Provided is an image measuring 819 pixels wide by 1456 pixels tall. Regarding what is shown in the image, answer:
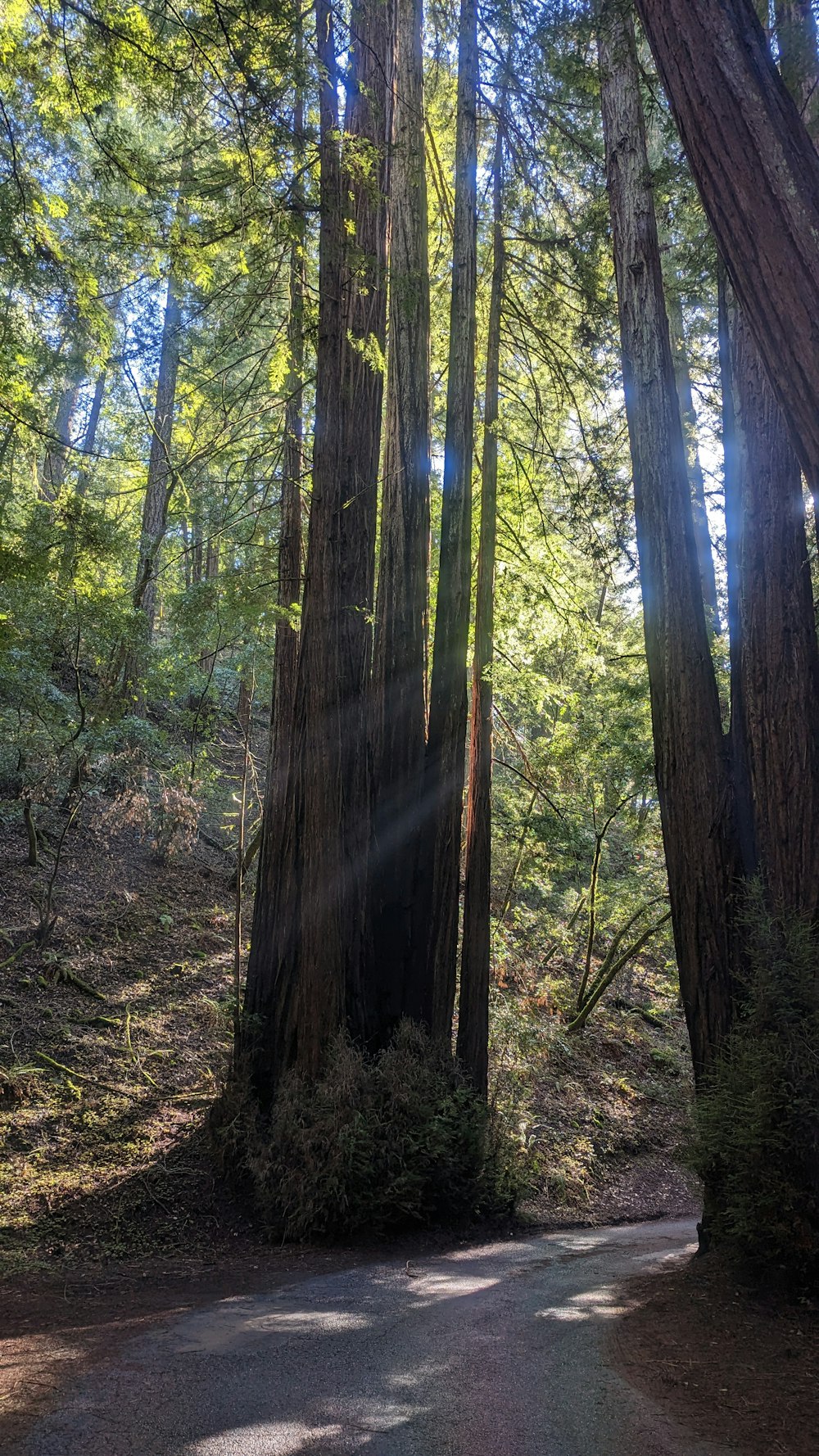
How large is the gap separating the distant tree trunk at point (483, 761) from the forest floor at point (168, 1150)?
164 cm

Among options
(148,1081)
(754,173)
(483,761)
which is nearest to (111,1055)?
(148,1081)

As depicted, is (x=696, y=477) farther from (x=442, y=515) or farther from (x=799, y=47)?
(x=799, y=47)

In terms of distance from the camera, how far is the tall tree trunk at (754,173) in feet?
9.33

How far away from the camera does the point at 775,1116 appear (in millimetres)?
4004

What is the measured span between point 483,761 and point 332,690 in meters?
2.18

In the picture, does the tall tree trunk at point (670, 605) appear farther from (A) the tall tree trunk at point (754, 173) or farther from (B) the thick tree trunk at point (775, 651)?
(A) the tall tree trunk at point (754, 173)

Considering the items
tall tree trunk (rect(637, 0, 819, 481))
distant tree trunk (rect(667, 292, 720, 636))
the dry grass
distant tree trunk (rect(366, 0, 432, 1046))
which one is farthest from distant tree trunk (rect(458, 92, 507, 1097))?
tall tree trunk (rect(637, 0, 819, 481))

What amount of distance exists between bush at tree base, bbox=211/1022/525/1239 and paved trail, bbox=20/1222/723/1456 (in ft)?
3.94

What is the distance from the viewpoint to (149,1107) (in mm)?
7316

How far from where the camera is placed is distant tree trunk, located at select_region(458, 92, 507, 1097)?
775cm

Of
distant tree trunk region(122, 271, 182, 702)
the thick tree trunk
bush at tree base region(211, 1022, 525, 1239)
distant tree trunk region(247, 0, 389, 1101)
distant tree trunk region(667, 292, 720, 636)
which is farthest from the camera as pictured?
distant tree trunk region(667, 292, 720, 636)

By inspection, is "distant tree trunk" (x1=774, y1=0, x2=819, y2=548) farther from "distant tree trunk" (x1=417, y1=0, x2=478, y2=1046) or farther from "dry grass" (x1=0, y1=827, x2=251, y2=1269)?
"dry grass" (x1=0, y1=827, x2=251, y2=1269)

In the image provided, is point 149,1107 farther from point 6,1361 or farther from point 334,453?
point 334,453

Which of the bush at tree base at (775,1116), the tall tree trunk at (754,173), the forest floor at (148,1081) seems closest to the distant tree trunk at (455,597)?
the forest floor at (148,1081)
